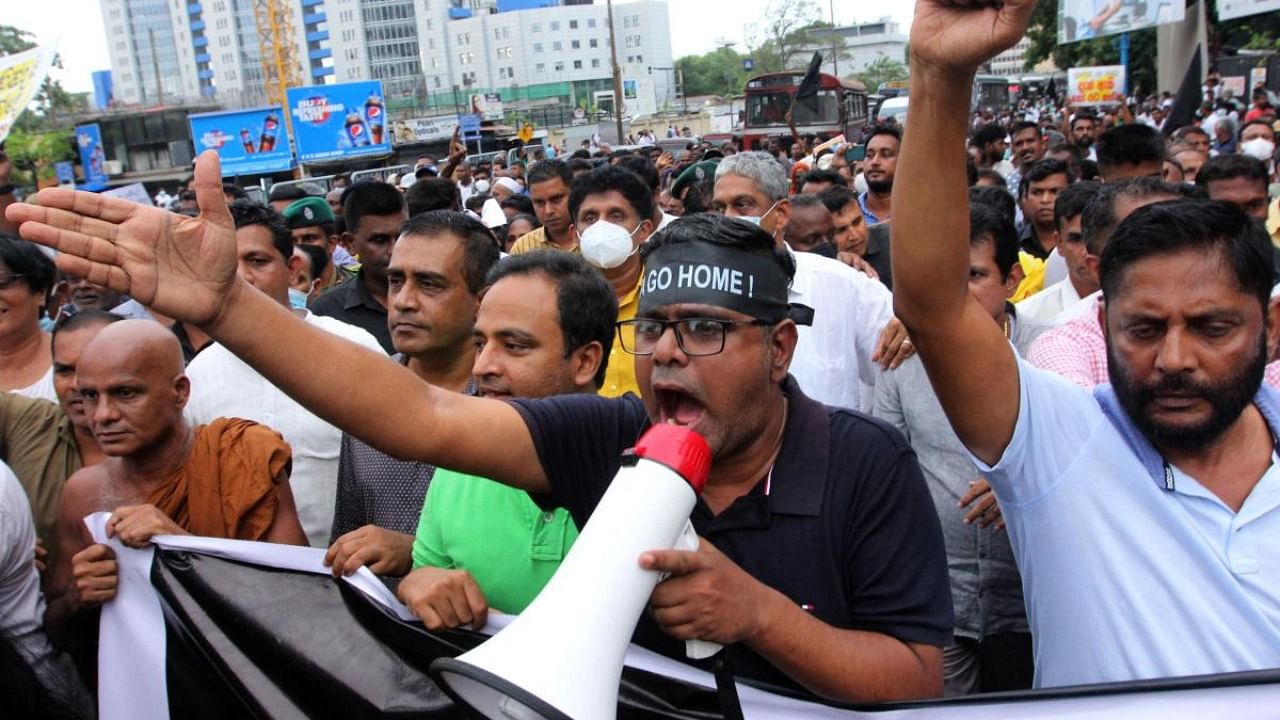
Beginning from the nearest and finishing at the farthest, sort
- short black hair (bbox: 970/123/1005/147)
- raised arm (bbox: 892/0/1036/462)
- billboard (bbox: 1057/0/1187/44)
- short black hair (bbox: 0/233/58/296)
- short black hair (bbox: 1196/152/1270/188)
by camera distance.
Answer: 1. raised arm (bbox: 892/0/1036/462)
2. short black hair (bbox: 0/233/58/296)
3. short black hair (bbox: 1196/152/1270/188)
4. short black hair (bbox: 970/123/1005/147)
5. billboard (bbox: 1057/0/1187/44)

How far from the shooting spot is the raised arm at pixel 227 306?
6.03ft

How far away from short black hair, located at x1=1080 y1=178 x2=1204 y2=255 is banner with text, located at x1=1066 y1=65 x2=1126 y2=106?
23220 mm

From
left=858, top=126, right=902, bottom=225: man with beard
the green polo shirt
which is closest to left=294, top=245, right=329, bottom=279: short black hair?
left=858, top=126, right=902, bottom=225: man with beard

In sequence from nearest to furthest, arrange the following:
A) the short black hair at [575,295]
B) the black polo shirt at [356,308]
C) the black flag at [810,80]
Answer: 1. the short black hair at [575,295]
2. the black polo shirt at [356,308]
3. the black flag at [810,80]

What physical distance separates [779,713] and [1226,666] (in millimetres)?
721

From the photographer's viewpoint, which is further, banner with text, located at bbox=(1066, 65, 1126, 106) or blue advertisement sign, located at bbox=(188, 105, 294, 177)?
blue advertisement sign, located at bbox=(188, 105, 294, 177)

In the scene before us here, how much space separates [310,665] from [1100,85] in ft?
88.2

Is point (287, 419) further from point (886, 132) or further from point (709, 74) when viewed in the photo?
point (709, 74)

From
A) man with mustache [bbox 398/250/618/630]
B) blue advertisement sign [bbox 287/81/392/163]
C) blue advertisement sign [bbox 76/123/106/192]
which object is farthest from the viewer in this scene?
blue advertisement sign [bbox 76/123/106/192]

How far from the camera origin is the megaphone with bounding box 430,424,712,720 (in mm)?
1393

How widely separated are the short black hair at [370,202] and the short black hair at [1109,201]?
3247 millimetres

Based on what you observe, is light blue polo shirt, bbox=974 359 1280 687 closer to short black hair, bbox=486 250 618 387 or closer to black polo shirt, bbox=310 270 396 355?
short black hair, bbox=486 250 618 387

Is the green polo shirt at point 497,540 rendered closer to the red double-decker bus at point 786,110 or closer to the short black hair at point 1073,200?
the short black hair at point 1073,200

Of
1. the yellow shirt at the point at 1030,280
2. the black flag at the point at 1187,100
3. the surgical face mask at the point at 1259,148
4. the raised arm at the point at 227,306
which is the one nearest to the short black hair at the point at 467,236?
Result: the raised arm at the point at 227,306
